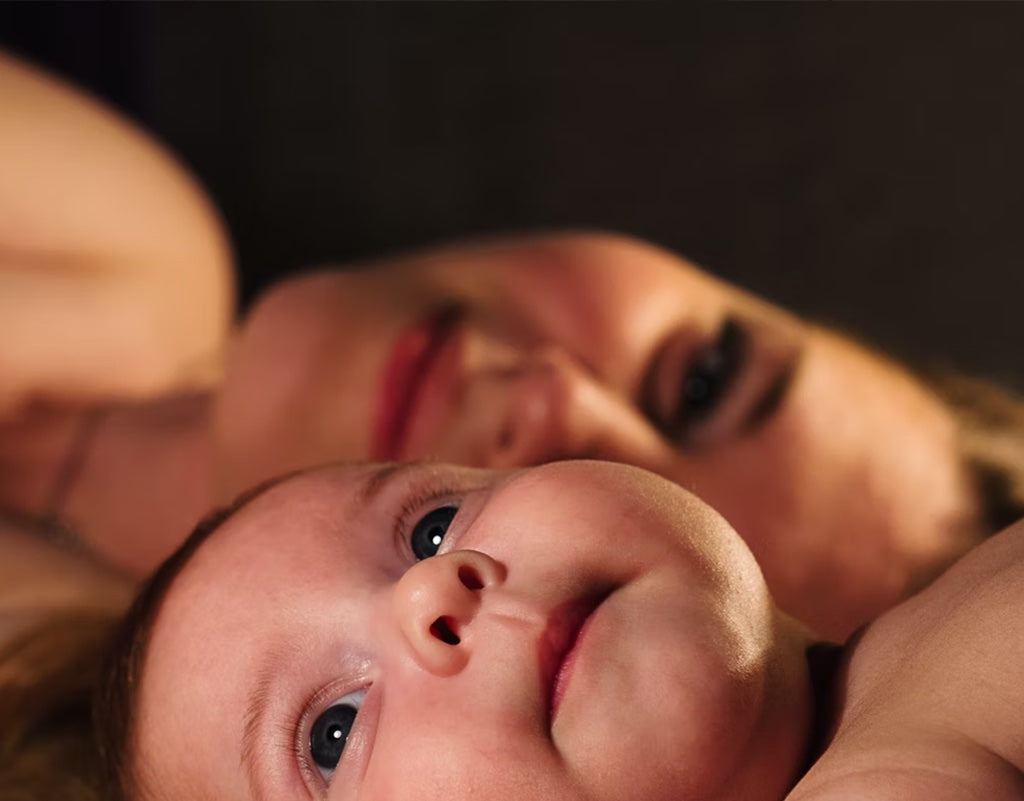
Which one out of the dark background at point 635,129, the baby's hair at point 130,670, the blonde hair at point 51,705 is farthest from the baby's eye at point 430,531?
the dark background at point 635,129

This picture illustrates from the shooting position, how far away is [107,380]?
5.25 ft

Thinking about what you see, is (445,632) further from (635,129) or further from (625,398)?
(635,129)

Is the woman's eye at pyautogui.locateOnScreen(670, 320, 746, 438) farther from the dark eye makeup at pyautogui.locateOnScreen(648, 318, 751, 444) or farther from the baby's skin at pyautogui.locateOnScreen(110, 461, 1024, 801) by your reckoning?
the baby's skin at pyautogui.locateOnScreen(110, 461, 1024, 801)

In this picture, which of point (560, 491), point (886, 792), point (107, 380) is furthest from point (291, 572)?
point (107, 380)

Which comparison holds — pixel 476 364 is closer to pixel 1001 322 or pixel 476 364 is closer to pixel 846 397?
pixel 846 397

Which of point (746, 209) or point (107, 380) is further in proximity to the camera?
point (746, 209)

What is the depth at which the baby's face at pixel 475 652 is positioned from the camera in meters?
0.67

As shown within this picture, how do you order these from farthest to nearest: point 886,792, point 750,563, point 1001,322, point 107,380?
point 1001,322
point 107,380
point 750,563
point 886,792

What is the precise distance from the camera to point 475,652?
2.29 feet

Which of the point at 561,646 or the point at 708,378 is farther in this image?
the point at 708,378

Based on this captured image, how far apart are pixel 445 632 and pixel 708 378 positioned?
586mm

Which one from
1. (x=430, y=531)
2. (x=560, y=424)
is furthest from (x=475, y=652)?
(x=560, y=424)

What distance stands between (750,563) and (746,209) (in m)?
1.14

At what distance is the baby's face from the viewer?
67 centimetres
